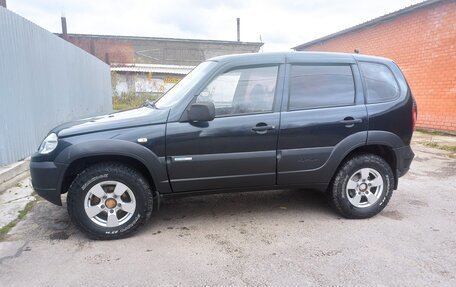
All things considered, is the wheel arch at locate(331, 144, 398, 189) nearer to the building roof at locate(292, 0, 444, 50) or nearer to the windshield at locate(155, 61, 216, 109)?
the windshield at locate(155, 61, 216, 109)

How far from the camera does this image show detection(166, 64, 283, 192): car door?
352 cm

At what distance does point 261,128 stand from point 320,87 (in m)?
0.88

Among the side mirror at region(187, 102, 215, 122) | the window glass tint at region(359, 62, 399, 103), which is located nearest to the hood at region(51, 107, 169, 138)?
the side mirror at region(187, 102, 215, 122)

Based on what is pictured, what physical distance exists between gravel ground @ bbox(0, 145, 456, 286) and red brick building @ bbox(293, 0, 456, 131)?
7.47 meters

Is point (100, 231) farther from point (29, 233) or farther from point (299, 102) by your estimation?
point (299, 102)

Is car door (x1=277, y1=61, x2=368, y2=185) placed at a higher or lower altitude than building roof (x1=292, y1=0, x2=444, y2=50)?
lower

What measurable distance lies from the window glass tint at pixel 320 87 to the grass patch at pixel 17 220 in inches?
131

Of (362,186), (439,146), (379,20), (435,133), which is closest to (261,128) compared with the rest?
(362,186)

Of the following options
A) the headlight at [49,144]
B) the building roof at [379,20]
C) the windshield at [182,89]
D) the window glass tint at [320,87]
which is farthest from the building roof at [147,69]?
the headlight at [49,144]

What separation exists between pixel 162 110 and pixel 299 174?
1.65 meters

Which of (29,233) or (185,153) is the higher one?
(185,153)

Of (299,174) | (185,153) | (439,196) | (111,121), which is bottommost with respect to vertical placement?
(439,196)

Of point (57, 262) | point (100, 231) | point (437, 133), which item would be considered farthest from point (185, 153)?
point (437, 133)

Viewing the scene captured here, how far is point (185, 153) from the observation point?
3.52 meters
